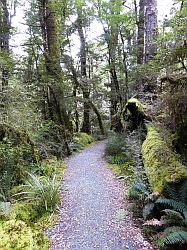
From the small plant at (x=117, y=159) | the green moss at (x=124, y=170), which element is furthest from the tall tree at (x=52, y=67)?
the green moss at (x=124, y=170)

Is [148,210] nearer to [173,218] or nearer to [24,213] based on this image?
[173,218]

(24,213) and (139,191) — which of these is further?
(139,191)

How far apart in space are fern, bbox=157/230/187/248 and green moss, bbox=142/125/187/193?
3.69 feet

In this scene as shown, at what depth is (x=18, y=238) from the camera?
4031 millimetres

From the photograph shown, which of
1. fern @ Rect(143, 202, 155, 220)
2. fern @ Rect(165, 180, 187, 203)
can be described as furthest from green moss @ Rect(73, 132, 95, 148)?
fern @ Rect(165, 180, 187, 203)

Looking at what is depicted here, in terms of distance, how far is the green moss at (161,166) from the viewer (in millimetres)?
5313

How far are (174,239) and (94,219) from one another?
71.3 inches

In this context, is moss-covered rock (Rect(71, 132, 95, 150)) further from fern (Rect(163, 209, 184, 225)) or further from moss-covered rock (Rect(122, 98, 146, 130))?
fern (Rect(163, 209, 184, 225))

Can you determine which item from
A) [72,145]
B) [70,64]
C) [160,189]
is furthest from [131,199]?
[70,64]

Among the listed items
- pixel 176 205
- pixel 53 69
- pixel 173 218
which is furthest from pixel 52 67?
pixel 173 218

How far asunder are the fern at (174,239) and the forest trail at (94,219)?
0.46m

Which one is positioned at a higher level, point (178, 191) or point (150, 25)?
point (150, 25)

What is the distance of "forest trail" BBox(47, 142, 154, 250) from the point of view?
4.65 m

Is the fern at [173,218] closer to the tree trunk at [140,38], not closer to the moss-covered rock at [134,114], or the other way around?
the moss-covered rock at [134,114]
